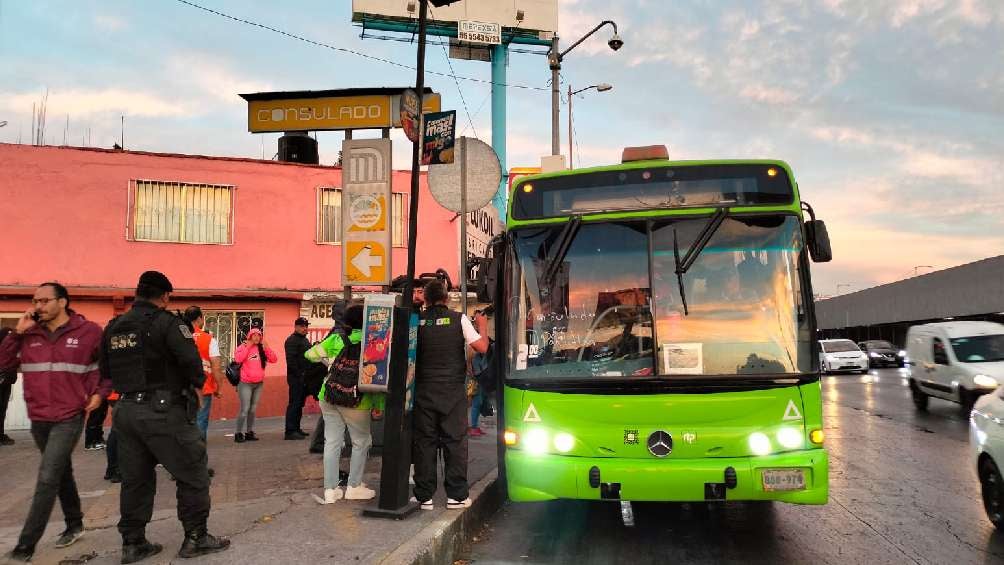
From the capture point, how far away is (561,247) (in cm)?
613

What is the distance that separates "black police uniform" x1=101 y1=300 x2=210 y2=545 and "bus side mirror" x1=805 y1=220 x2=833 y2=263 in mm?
4642

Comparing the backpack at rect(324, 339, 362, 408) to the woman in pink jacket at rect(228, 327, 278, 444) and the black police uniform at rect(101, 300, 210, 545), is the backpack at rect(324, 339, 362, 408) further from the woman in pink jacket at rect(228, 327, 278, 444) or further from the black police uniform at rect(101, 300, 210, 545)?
the woman in pink jacket at rect(228, 327, 278, 444)

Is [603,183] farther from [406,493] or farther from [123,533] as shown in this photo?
[123,533]

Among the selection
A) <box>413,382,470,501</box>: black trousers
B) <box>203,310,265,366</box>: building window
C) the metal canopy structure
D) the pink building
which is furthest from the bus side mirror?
the metal canopy structure

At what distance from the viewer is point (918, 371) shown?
52.2ft

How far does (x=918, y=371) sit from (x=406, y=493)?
13751 millimetres

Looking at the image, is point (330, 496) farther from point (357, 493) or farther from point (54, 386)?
point (54, 386)

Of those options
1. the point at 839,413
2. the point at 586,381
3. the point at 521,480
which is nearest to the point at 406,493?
the point at 521,480

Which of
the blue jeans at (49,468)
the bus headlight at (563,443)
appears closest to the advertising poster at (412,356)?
the bus headlight at (563,443)

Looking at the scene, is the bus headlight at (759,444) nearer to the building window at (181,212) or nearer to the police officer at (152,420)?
the police officer at (152,420)

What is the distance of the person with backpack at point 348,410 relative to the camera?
6352 millimetres

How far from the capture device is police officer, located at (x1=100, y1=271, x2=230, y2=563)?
4859 millimetres

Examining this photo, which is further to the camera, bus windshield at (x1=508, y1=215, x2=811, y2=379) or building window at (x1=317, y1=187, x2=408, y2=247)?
building window at (x1=317, y1=187, x2=408, y2=247)

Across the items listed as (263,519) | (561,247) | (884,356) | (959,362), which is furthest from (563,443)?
(884,356)
